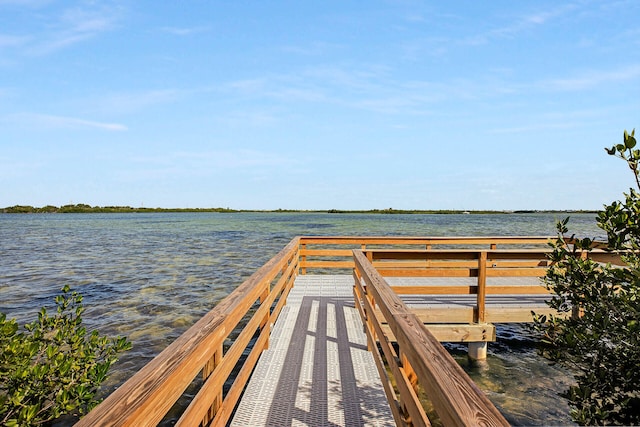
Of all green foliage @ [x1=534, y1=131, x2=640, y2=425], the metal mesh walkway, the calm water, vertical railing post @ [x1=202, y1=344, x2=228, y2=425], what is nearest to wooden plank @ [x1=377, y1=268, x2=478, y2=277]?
the metal mesh walkway

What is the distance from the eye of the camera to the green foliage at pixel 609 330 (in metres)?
2.26

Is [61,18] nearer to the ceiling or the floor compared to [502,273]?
nearer to the ceiling

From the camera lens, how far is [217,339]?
230cm

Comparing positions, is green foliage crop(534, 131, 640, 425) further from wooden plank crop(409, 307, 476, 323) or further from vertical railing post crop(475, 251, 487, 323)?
wooden plank crop(409, 307, 476, 323)

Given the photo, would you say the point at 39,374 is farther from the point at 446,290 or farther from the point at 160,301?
the point at 160,301

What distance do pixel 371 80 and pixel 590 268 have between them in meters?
16.6

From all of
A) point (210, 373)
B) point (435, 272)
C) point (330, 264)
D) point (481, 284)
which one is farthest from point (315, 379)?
point (330, 264)

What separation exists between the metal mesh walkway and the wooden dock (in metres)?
0.01

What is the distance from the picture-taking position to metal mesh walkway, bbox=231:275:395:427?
306cm

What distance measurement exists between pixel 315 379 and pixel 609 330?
2488 mm

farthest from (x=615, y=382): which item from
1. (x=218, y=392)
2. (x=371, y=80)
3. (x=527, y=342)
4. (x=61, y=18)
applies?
(x=371, y=80)

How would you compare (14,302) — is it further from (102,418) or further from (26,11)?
(102,418)

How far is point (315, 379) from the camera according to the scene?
12.4 ft

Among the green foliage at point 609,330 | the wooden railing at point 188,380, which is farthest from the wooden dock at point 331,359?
the green foliage at point 609,330
